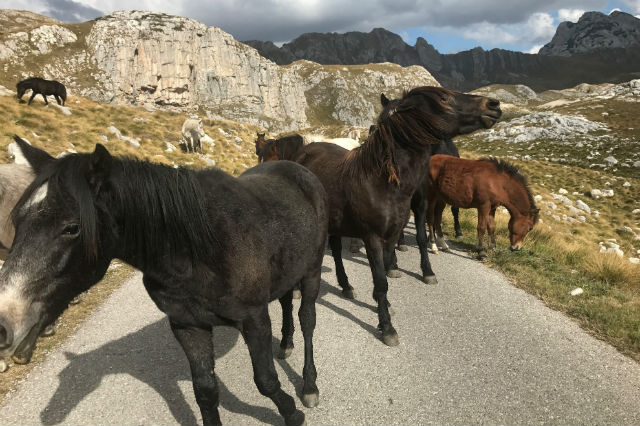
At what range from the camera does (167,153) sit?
18656 mm

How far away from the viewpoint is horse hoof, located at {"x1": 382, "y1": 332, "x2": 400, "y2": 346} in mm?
4508

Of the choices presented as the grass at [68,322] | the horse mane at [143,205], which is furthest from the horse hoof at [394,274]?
the grass at [68,322]

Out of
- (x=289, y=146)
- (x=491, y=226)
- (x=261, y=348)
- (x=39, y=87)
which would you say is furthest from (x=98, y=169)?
(x=39, y=87)

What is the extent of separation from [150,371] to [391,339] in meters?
3.12

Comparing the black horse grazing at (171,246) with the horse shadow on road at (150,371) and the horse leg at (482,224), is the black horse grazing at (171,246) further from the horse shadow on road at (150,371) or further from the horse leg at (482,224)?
the horse leg at (482,224)

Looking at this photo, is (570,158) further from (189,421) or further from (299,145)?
(189,421)

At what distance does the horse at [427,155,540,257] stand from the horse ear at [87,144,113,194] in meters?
7.57

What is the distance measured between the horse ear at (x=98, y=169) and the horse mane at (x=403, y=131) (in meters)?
3.38

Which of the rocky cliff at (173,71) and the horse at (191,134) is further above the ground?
the rocky cliff at (173,71)

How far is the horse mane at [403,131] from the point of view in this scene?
4207 millimetres

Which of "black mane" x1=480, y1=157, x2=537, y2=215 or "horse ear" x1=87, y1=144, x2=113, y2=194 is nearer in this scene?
"horse ear" x1=87, y1=144, x2=113, y2=194

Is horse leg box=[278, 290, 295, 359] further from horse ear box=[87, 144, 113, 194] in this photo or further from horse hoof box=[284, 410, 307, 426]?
horse ear box=[87, 144, 113, 194]

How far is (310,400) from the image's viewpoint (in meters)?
3.52

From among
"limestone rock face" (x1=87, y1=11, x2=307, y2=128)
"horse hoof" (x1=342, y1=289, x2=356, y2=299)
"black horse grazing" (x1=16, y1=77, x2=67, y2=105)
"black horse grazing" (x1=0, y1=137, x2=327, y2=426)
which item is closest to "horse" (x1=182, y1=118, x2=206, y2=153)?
"black horse grazing" (x1=16, y1=77, x2=67, y2=105)
